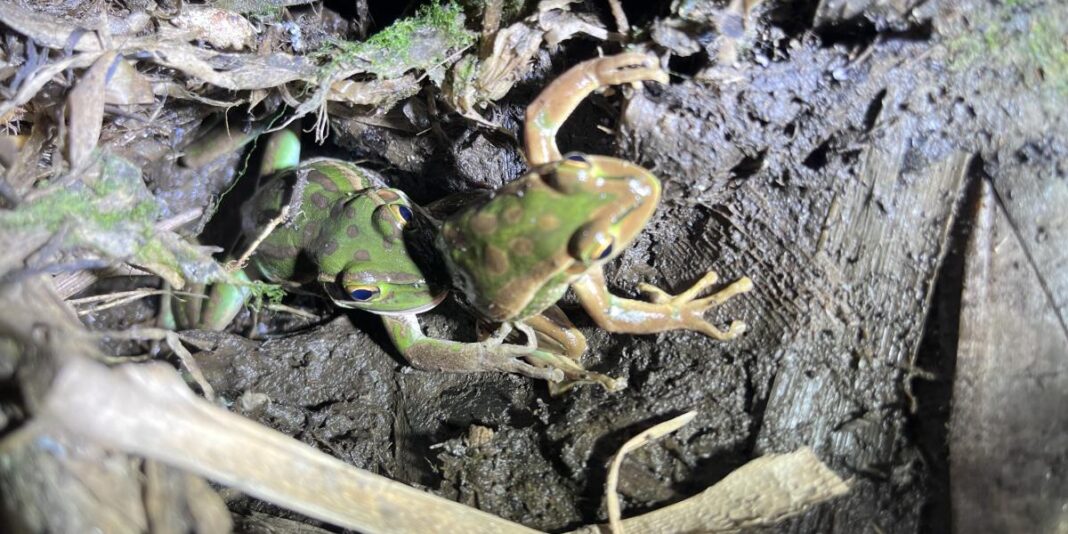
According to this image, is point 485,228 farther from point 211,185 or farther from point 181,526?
point 211,185

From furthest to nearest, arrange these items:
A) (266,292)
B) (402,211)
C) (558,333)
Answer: (266,292)
(402,211)
(558,333)

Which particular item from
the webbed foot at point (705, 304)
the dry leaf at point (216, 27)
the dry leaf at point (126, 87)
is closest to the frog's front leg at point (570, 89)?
the webbed foot at point (705, 304)

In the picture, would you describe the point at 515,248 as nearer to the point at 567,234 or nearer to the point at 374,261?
the point at 567,234

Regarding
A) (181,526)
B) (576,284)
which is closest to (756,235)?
(576,284)

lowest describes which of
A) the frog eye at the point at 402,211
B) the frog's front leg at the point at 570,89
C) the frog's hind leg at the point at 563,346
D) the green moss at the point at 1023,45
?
the frog's hind leg at the point at 563,346

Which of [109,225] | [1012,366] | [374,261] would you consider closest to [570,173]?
[374,261]

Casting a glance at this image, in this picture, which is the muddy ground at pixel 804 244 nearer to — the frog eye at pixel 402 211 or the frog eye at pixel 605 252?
the frog eye at pixel 605 252
